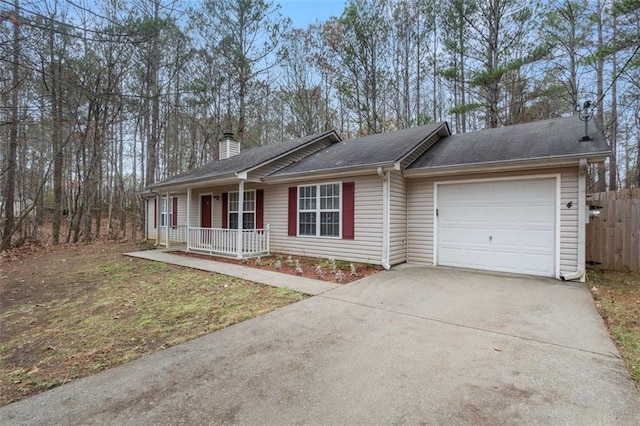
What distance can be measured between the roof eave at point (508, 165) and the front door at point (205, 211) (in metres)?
7.84

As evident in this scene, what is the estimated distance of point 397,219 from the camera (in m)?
7.67

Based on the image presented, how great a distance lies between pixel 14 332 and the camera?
3930 mm

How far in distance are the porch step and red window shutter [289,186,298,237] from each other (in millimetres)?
1984

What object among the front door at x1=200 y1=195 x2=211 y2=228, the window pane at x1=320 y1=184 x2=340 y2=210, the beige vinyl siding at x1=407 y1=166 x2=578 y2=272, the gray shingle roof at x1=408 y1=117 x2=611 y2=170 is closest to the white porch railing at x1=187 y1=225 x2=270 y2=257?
the front door at x1=200 y1=195 x2=211 y2=228

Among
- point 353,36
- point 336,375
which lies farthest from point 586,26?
point 336,375

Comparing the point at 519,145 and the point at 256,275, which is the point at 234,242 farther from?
the point at 519,145

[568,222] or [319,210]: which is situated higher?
[319,210]

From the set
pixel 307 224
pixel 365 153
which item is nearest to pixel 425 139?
pixel 365 153

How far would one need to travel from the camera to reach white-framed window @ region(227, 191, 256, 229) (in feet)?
34.0

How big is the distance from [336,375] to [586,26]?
15298 millimetres

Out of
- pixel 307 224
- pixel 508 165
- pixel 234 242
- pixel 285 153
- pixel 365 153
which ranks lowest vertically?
pixel 234 242

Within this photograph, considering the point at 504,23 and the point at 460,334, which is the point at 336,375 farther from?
the point at 504,23

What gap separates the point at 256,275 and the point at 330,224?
2656mm

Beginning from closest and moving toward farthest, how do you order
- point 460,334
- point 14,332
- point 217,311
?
point 460,334 < point 14,332 < point 217,311
